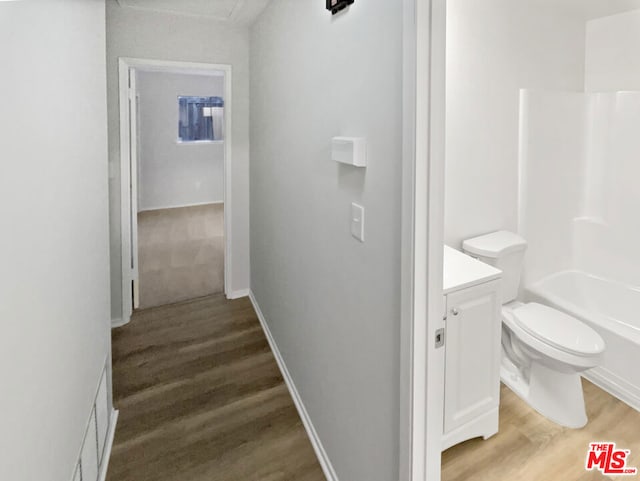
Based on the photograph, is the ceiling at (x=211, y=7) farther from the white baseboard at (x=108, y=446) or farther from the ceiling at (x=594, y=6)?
the white baseboard at (x=108, y=446)

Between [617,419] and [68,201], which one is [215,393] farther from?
[617,419]

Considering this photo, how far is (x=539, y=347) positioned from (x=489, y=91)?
1.57 meters

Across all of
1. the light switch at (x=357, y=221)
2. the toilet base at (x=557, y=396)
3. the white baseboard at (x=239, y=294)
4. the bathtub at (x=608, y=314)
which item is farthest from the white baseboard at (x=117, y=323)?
the bathtub at (x=608, y=314)

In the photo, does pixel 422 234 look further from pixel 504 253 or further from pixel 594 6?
pixel 594 6

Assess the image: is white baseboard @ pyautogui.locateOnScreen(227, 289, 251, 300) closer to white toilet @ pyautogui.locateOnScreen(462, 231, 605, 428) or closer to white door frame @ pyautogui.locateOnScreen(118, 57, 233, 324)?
white door frame @ pyautogui.locateOnScreen(118, 57, 233, 324)

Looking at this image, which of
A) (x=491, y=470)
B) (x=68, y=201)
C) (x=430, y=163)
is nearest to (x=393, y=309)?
(x=430, y=163)

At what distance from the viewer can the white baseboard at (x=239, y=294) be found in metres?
3.70

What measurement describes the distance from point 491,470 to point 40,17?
2348 millimetres

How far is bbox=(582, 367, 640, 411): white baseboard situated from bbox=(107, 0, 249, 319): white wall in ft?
9.38

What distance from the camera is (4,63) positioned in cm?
76

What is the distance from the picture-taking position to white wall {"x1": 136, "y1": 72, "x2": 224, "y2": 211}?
23.1 ft

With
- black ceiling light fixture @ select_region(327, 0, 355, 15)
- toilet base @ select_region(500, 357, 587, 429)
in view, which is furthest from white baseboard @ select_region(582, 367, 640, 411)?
black ceiling light fixture @ select_region(327, 0, 355, 15)

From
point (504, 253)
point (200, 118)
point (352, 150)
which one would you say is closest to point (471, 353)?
point (504, 253)

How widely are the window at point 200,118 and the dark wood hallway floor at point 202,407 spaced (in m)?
5.12
